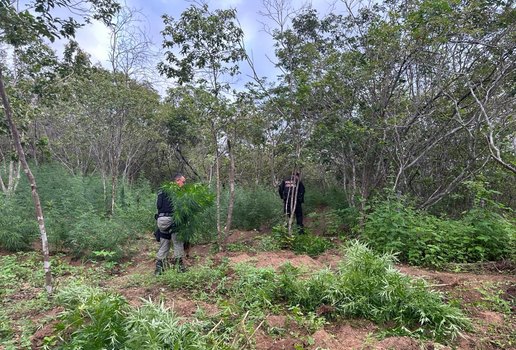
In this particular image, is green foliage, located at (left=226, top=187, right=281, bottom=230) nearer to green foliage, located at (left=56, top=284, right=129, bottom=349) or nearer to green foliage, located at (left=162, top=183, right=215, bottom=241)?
green foliage, located at (left=162, top=183, right=215, bottom=241)

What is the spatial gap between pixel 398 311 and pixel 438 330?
376 mm

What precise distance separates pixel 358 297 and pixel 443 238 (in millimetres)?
3012

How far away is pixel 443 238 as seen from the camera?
19.6 ft

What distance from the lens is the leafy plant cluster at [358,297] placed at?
343 centimetres

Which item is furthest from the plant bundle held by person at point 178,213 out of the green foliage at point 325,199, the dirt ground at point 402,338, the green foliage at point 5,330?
the green foliage at point 325,199

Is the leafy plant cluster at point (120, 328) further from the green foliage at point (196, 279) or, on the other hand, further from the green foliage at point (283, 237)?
the green foliage at point (283, 237)

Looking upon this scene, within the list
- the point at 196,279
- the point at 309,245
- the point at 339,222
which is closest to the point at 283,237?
the point at 309,245

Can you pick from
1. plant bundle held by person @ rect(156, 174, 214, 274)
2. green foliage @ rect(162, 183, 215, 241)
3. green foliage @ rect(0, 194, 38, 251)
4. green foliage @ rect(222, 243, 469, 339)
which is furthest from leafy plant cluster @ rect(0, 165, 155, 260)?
green foliage @ rect(222, 243, 469, 339)

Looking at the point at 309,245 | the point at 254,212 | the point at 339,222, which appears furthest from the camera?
the point at 254,212

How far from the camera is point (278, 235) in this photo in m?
7.58

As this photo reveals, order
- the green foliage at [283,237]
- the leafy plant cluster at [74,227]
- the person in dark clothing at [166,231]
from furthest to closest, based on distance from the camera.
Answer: the green foliage at [283,237] → the leafy plant cluster at [74,227] → the person in dark clothing at [166,231]

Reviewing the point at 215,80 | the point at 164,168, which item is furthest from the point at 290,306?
the point at 164,168

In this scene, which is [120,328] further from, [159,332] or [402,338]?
[402,338]

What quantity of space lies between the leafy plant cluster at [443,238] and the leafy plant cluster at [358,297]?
1880mm
